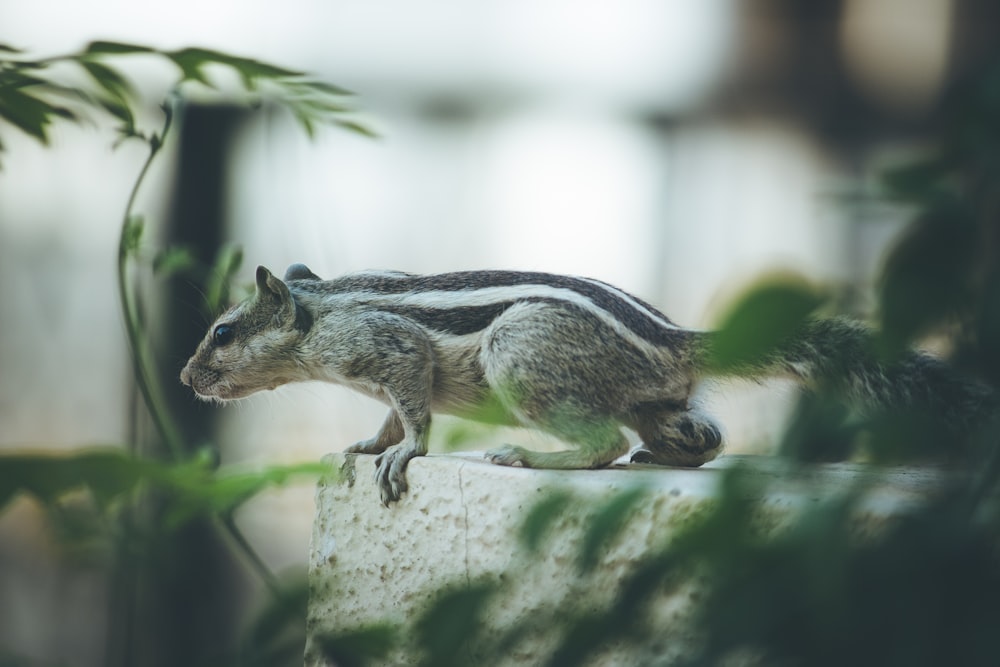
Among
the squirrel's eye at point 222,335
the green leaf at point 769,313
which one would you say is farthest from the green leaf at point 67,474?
the squirrel's eye at point 222,335

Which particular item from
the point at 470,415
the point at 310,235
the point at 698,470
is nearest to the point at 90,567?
the point at 470,415

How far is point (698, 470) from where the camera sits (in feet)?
3.48

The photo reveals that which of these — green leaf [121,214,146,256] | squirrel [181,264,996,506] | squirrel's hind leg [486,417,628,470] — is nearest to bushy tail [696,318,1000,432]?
squirrel [181,264,996,506]

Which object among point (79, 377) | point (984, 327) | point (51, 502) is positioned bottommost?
point (79, 377)

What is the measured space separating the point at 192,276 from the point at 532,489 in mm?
1270

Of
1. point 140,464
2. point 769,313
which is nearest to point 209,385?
point 140,464

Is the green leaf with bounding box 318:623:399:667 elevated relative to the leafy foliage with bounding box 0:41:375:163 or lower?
lower

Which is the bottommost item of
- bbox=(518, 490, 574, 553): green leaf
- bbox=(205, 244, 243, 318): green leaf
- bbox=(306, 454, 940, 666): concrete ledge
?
bbox=(306, 454, 940, 666): concrete ledge

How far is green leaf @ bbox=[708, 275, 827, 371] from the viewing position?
0.30 metres

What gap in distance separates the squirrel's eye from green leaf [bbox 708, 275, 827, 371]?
0.97 meters

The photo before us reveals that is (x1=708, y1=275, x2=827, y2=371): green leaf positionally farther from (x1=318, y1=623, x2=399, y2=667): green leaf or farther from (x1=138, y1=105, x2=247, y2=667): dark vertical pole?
(x1=138, y1=105, x2=247, y2=667): dark vertical pole

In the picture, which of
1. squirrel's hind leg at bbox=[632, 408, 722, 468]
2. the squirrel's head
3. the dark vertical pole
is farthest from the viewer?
the dark vertical pole

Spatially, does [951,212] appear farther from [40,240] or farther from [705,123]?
[40,240]

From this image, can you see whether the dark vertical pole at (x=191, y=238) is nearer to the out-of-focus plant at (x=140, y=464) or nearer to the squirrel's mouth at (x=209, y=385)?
the out-of-focus plant at (x=140, y=464)
